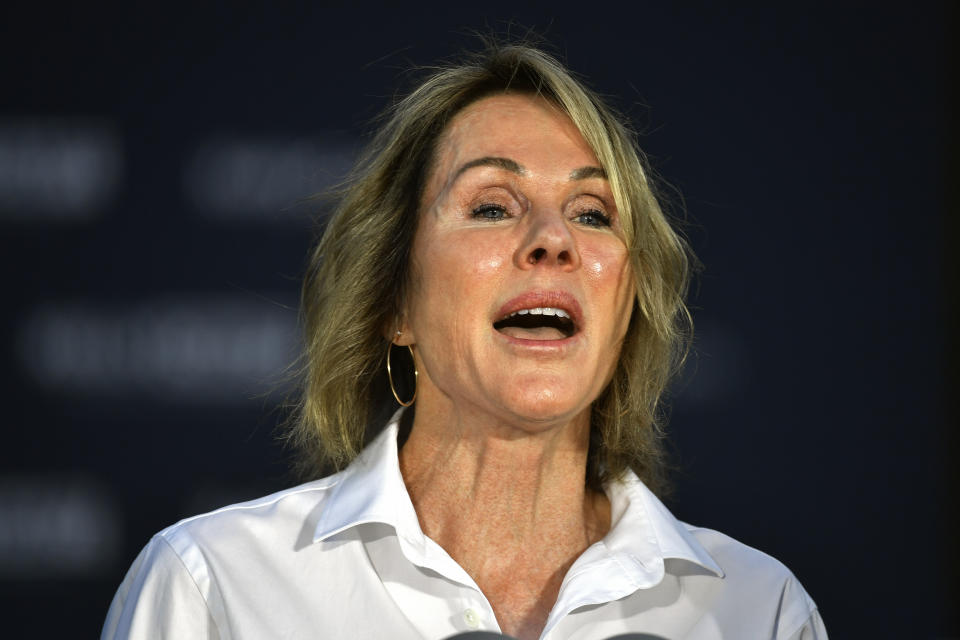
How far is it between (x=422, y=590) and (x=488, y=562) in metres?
0.12

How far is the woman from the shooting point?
1523 mm

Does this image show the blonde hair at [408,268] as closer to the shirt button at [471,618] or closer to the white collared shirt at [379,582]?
the white collared shirt at [379,582]

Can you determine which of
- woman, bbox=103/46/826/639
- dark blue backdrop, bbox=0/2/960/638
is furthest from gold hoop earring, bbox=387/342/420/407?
dark blue backdrop, bbox=0/2/960/638

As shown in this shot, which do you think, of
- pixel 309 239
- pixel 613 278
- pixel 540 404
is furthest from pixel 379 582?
pixel 309 239

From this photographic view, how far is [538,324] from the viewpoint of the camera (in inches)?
68.4

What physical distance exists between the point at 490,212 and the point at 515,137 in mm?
128

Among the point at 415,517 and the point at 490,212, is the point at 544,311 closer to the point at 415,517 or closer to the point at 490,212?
the point at 490,212

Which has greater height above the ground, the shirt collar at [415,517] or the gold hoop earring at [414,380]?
the gold hoop earring at [414,380]

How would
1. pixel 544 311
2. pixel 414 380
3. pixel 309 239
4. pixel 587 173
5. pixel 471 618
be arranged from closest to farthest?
pixel 471 618, pixel 544 311, pixel 587 173, pixel 414 380, pixel 309 239

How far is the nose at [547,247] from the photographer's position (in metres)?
1.58

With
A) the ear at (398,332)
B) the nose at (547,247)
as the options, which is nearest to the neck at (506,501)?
the ear at (398,332)

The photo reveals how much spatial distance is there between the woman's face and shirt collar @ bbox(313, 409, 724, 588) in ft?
0.46

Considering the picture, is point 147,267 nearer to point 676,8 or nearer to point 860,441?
point 676,8

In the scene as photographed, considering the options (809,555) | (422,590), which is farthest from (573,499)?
(809,555)
